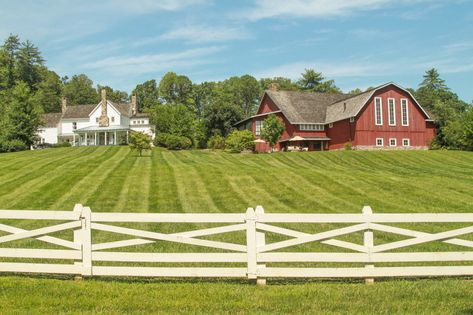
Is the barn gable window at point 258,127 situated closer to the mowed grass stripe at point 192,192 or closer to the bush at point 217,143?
the bush at point 217,143

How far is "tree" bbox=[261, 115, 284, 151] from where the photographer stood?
2196 inches

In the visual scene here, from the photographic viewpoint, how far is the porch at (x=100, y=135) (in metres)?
81.3

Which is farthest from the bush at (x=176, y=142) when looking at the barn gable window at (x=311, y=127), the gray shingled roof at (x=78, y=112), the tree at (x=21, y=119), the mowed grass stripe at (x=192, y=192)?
the gray shingled roof at (x=78, y=112)

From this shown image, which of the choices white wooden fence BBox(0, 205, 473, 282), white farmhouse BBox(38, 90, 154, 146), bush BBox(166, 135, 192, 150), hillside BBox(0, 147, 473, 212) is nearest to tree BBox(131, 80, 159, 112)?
white farmhouse BBox(38, 90, 154, 146)

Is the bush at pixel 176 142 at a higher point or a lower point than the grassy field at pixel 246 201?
higher

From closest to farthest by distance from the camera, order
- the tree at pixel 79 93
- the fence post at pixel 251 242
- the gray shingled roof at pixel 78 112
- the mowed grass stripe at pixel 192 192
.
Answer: the fence post at pixel 251 242 → the mowed grass stripe at pixel 192 192 → the gray shingled roof at pixel 78 112 → the tree at pixel 79 93

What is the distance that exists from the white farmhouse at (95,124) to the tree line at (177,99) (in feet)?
14.2

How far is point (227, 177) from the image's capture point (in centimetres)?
2622

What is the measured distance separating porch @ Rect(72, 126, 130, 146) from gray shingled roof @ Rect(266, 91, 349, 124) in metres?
30.6

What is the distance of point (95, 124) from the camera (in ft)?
281

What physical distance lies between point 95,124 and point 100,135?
2.84 metres

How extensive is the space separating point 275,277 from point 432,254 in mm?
2906

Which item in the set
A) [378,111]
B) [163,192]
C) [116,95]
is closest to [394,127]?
[378,111]

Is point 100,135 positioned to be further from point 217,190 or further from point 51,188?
point 217,190
